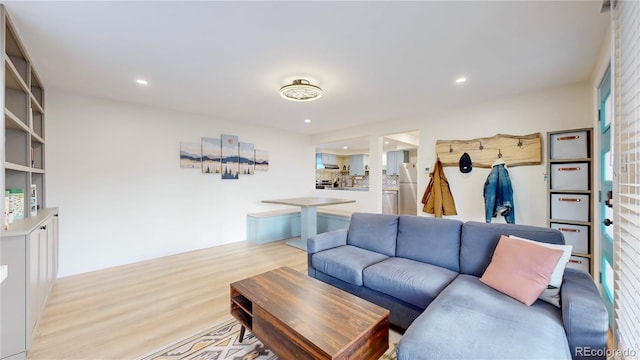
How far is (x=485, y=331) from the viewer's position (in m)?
1.26

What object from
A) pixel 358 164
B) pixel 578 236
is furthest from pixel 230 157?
pixel 358 164

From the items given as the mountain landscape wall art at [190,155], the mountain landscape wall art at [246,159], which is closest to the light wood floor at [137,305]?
the mountain landscape wall art at [190,155]

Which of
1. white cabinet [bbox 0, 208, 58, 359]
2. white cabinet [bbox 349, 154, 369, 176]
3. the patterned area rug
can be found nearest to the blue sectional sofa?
the patterned area rug

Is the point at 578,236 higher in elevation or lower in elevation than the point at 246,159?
lower

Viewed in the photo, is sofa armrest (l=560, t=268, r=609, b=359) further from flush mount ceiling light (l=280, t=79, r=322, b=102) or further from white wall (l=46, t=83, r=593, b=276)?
flush mount ceiling light (l=280, t=79, r=322, b=102)

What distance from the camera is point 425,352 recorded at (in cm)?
115

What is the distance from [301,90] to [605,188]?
2984 millimetres

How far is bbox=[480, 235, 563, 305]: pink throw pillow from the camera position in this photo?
5.17ft

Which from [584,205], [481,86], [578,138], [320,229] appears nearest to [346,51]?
[481,86]

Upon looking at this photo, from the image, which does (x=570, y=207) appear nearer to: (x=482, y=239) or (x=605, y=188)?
(x=605, y=188)

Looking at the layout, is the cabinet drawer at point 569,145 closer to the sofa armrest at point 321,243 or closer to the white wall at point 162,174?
the white wall at point 162,174

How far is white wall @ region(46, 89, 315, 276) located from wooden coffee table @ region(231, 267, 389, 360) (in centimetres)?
274

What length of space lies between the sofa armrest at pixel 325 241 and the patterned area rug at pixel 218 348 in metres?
1.00

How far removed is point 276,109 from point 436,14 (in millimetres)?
2741
